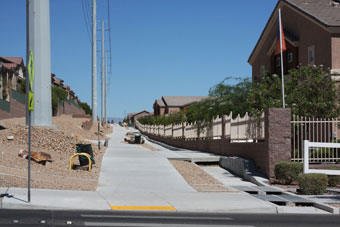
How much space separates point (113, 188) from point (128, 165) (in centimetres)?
499

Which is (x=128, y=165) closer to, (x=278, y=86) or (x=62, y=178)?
(x=62, y=178)

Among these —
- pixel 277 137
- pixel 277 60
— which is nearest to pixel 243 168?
pixel 277 137

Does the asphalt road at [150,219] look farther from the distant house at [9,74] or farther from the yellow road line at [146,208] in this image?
the distant house at [9,74]

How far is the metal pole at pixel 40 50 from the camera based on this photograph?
22406 millimetres

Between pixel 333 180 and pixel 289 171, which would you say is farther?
pixel 333 180

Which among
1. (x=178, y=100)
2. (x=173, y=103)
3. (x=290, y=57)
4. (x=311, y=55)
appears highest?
(x=178, y=100)

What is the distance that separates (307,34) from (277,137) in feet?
52.6

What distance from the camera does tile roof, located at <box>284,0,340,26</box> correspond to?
96.1ft

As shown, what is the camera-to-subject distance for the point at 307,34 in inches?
1240

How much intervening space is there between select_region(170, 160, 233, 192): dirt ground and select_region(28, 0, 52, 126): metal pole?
21.9ft

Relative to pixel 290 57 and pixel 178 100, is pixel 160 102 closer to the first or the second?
pixel 178 100

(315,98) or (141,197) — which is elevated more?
(315,98)

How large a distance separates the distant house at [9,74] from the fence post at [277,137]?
29595 millimetres

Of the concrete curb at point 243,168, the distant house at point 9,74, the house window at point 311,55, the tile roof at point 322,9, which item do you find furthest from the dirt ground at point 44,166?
the distant house at point 9,74
